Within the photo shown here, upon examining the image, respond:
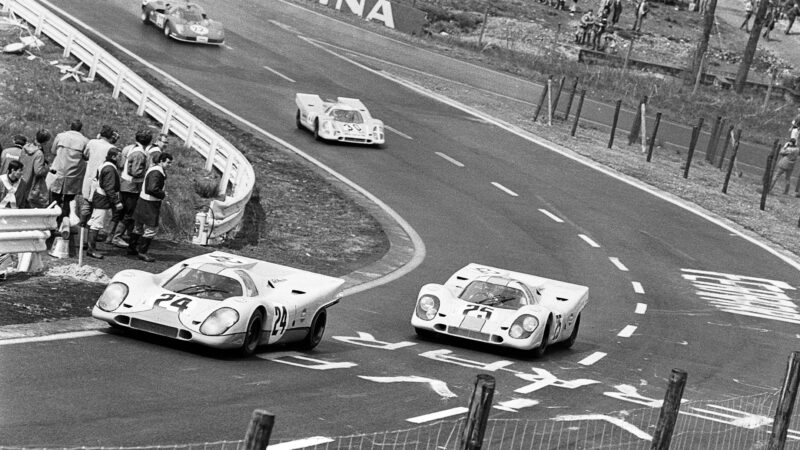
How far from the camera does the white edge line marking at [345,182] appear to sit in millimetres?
21062

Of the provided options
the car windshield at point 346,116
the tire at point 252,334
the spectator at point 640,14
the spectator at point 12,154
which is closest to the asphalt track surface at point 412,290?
the tire at point 252,334

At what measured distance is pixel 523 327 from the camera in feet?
51.6

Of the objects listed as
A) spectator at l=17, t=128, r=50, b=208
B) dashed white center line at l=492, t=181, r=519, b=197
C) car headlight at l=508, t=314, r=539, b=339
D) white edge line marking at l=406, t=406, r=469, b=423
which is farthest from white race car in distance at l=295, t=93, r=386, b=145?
white edge line marking at l=406, t=406, r=469, b=423

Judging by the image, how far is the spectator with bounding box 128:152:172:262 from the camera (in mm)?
17609

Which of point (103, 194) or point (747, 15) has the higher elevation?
point (747, 15)

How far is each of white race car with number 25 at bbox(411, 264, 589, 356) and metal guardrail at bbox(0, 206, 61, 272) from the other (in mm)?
4739

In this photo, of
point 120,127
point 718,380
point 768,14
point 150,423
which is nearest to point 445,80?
point 120,127

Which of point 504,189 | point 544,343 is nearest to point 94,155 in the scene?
point 544,343

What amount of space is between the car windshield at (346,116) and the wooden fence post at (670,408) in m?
25.2

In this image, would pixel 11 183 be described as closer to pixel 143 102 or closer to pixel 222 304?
pixel 222 304

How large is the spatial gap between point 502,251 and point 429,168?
7.23 meters

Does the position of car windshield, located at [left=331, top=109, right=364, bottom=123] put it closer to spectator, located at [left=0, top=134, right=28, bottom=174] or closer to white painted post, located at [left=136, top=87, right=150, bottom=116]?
white painted post, located at [left=136, top=87, right=150, bottom=116]

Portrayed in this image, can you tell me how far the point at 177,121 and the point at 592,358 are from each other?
1389 cm

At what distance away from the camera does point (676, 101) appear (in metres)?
46.3
